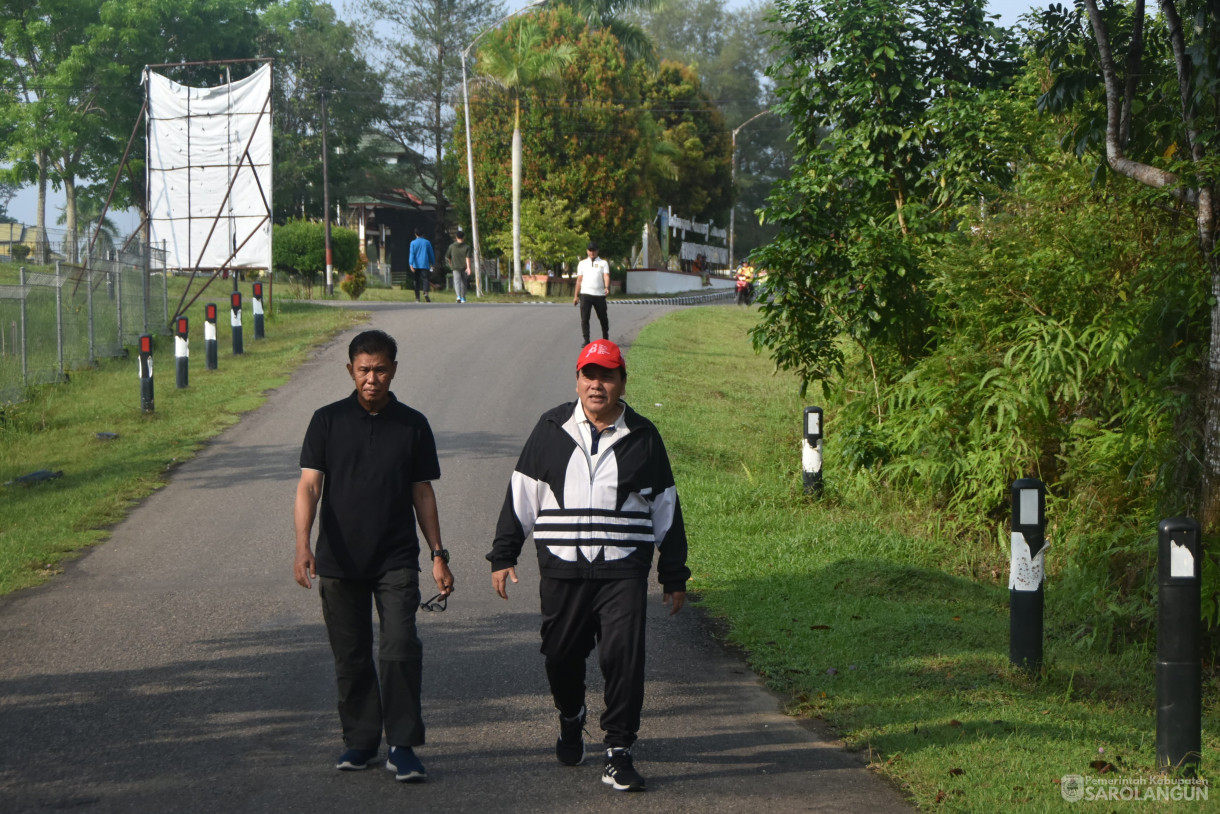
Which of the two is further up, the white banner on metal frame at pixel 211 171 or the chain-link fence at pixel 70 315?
the white banner on metal frame at pixel 211 171

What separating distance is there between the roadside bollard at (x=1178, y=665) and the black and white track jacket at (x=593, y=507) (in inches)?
79.5

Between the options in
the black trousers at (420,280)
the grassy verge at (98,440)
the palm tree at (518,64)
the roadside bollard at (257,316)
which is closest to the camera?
the grassy verge at (98,440)

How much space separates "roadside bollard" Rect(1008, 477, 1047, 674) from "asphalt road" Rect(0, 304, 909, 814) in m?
1.43

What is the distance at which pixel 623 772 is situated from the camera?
15.2 feet

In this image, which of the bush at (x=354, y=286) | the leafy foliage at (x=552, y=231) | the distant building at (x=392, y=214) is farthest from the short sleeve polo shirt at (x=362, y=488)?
the distant building at (x=392, y=214)

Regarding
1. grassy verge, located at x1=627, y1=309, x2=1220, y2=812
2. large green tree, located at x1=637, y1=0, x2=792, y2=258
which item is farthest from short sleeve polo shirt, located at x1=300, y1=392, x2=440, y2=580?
large green tree, located at x1=637, y1=0, x2=792, y2=258

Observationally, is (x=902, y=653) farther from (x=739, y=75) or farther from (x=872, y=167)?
(x=739, y=75)

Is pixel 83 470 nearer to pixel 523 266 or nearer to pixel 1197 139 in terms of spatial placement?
pixel 1197 139

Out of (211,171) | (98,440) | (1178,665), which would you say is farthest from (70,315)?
(1178,665)

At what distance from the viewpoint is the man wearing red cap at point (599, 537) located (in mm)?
4711

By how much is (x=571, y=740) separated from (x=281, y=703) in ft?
5.19

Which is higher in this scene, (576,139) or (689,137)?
(689,137)

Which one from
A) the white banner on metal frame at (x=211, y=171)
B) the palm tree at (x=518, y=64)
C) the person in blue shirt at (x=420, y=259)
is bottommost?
the person in blue shirt at (x=420, y=259)

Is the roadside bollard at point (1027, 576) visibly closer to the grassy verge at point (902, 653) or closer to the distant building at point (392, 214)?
the grassy verge at point (902, 653)
